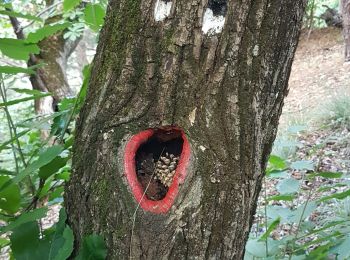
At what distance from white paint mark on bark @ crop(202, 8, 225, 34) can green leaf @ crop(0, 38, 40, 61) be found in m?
0.59

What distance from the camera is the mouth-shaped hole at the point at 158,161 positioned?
1162 mm

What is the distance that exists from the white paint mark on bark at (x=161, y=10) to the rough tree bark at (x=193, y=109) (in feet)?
0.04

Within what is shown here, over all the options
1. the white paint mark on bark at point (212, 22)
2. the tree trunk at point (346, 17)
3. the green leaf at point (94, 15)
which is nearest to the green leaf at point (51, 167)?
the green leaf at point (94, 15)

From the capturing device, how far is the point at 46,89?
15.2ft

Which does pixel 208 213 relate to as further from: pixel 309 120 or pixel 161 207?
pixel 309 120

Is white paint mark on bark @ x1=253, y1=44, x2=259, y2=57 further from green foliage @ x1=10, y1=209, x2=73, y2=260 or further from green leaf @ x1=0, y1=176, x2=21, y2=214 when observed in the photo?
green leaf @ x1=0, y1=176, x2=21, y2=214

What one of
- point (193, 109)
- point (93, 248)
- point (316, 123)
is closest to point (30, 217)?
point (93, 248)

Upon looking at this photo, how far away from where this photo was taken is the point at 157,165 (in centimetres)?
118

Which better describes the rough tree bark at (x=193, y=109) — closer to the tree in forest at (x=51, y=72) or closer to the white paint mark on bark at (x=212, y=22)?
the white paint mark on bark at (x=212, y=22)

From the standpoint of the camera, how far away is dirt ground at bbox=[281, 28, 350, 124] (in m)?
6.85

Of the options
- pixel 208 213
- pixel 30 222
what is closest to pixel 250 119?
pixel 208 213

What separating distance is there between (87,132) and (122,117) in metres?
0.13

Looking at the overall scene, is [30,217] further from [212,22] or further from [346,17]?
[346,17]

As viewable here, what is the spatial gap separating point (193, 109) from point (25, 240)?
1.86ft
